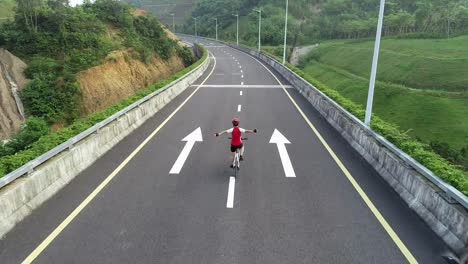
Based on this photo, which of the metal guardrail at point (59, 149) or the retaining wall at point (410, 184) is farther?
the metal guardrail at point (59, 149)

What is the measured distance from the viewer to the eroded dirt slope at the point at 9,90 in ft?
84.5

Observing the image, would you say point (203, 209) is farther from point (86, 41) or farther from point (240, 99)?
point (86, 41)

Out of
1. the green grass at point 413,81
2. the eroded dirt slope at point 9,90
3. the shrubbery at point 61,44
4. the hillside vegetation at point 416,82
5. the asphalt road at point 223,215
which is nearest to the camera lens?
the asphalt road at point 223,215

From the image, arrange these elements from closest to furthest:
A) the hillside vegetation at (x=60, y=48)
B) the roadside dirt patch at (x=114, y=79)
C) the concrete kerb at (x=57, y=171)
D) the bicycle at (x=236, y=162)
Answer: the concrete kerb at (x=57, y=171), the bicycle at (x=236, y=162), the hillside vegetation at (x=60, y=48), the roadside dirt patch at (x=114, y=79)

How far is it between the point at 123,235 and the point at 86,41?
102 ft

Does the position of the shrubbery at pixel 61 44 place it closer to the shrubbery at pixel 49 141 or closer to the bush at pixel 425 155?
the shrubbery at pixel 49 141

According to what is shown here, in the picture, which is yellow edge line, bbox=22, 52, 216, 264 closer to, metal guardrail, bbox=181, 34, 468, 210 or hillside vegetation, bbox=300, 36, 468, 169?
metal guardrail, bbox=181, 34, 468, 210

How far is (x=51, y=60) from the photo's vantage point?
3077 cm

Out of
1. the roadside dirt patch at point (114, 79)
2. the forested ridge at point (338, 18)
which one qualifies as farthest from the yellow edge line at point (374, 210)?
the forested ridge at point (338, 18)

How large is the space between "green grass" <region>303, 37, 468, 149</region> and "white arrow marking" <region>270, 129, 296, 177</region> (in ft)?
82.9

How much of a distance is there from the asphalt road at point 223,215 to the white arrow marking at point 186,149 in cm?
17

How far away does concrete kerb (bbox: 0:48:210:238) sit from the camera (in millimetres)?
7809

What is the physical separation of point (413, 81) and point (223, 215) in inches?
2174

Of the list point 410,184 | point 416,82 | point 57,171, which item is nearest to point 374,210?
point 410,184
